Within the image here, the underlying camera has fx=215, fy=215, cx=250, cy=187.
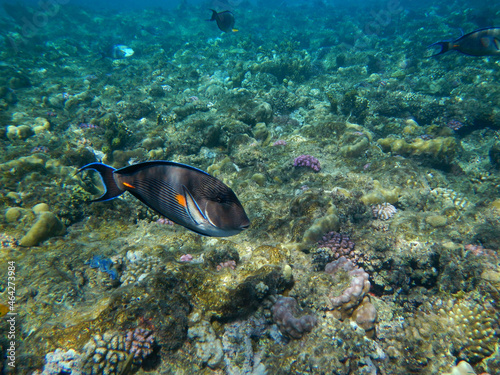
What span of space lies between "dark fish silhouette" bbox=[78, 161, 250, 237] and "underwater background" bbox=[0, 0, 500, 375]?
1.72m

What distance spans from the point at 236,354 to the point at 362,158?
19.0 ft

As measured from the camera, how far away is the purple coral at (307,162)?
225 inches

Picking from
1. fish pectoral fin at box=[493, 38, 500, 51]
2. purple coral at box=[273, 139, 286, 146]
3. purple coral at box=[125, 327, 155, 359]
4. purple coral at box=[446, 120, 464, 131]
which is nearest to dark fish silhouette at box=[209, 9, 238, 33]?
purple coral at box=[273, 139, 286, 146]

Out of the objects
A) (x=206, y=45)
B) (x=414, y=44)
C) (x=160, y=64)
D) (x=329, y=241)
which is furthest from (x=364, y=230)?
(x=206, y=45)

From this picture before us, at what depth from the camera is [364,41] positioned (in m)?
20.4

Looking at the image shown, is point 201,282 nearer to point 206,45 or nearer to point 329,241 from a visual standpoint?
point 329,241

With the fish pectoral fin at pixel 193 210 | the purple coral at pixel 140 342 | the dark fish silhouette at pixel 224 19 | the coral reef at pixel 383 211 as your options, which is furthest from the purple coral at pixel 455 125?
the purple coral at pixel 140 342

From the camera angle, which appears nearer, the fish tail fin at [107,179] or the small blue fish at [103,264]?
the fish tail fin at [107,179]

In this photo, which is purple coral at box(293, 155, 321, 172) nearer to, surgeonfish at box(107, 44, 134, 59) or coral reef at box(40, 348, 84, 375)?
coral reef at box(40, 348, 84, 375)

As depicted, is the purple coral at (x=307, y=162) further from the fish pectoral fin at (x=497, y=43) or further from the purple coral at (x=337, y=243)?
the fish pectoral fin at (x=497, y=43)

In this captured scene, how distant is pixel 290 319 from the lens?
2598mm

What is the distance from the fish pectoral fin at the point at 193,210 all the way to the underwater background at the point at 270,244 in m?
1.78

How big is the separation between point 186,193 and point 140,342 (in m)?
→ 2.03

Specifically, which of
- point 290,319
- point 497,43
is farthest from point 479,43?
point 290,319
